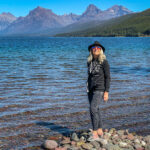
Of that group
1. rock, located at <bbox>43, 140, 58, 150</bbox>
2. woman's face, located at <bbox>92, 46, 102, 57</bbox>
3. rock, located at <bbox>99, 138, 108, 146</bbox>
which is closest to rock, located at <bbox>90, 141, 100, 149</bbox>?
rock, located at <bbox>99, 138, 108, 146</bbox>

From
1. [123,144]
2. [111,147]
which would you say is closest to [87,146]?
[111,147]

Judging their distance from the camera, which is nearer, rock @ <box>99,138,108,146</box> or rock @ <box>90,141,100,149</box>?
rock @ <box>90,141,100,149</box>

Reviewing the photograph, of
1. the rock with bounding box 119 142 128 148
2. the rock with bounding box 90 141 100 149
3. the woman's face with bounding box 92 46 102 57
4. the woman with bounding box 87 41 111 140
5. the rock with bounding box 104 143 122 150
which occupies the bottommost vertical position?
the rock with bounding box 119 142 128 148

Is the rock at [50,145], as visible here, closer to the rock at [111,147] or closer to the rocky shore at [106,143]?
the rocky shore at [106,143]

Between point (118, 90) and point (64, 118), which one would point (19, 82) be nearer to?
point (118, 90)

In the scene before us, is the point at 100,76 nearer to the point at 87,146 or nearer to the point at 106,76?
the point at 106,76

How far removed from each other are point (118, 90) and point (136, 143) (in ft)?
30.5

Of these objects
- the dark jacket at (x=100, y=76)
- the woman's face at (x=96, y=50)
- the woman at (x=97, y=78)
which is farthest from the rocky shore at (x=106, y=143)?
the woman's face at (x=96, y=50)

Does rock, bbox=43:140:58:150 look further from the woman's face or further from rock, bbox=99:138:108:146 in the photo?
the woman's face

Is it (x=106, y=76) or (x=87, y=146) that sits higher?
(x=106, y=76)

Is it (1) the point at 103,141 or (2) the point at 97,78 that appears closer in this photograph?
(1) the point at 103,141

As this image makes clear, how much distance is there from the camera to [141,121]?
10703mm

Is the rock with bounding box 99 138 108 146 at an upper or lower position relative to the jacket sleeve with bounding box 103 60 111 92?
lower

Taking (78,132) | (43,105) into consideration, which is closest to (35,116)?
(43,105)
